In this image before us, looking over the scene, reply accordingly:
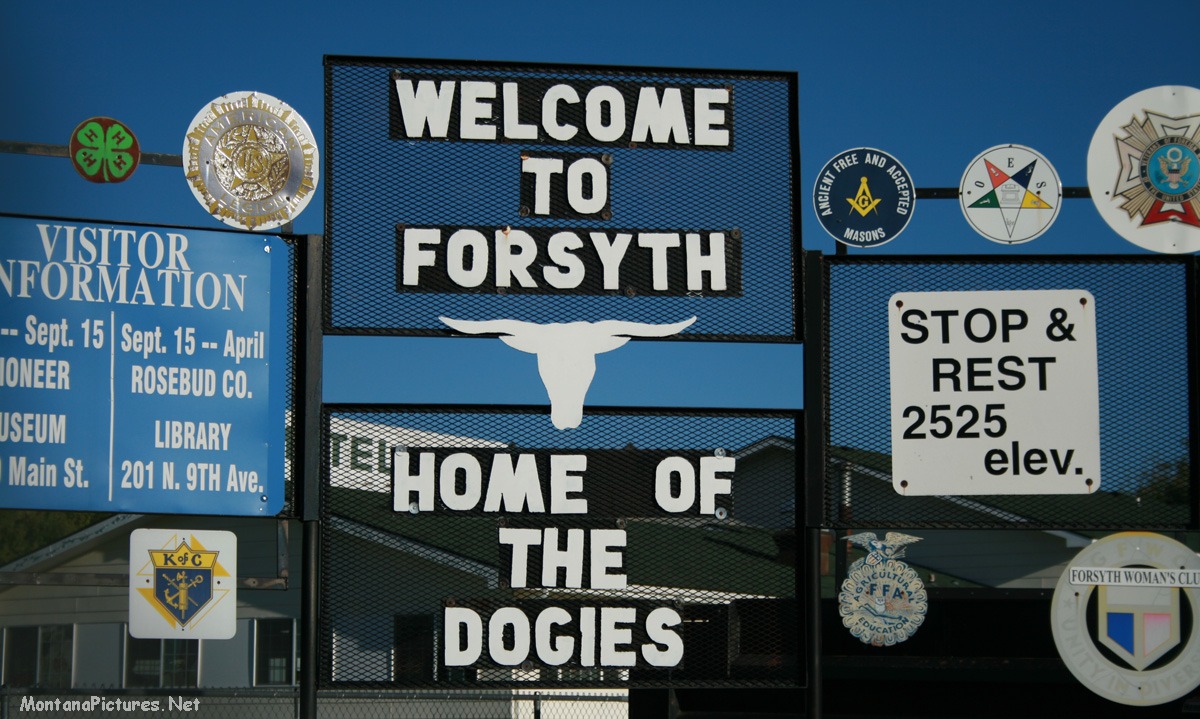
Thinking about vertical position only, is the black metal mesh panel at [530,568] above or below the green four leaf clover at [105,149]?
below

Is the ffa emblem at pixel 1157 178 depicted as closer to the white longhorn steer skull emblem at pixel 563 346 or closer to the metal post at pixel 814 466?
the metal post at pixel 814 466

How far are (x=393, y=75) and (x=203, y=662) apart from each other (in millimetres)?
14179

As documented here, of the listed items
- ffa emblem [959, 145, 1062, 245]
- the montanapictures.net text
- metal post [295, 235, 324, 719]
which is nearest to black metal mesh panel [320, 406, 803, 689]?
metal post [295, 235, 324, 719]

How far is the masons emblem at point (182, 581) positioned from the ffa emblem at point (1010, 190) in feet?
10.8

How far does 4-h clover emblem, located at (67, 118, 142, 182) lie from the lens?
5.21m

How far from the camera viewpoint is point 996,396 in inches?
211

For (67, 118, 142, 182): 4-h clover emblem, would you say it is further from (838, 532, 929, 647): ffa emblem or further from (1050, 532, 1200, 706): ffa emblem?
(1050, 532, 1200, 706): ffa emblem

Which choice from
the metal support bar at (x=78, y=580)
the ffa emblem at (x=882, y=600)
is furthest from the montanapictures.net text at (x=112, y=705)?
the ffa emblem at (x=882, y=600)

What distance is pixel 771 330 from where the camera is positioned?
17.4ft

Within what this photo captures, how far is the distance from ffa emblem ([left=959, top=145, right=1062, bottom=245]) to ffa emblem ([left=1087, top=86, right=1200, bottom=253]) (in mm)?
186

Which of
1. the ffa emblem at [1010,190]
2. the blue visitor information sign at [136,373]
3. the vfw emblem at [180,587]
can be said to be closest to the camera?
the blue visitor information sign at [136,373]

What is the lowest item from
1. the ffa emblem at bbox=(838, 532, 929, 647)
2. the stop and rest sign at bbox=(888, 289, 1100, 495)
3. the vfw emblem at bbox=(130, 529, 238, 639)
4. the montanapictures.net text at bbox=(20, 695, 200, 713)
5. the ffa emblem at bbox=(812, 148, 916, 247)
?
the montanapictures.net text at bbox=(20, 695, 200, 713)

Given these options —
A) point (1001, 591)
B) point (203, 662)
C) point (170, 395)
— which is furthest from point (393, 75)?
point (203, 662)

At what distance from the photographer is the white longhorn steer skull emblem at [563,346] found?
5.16 m
